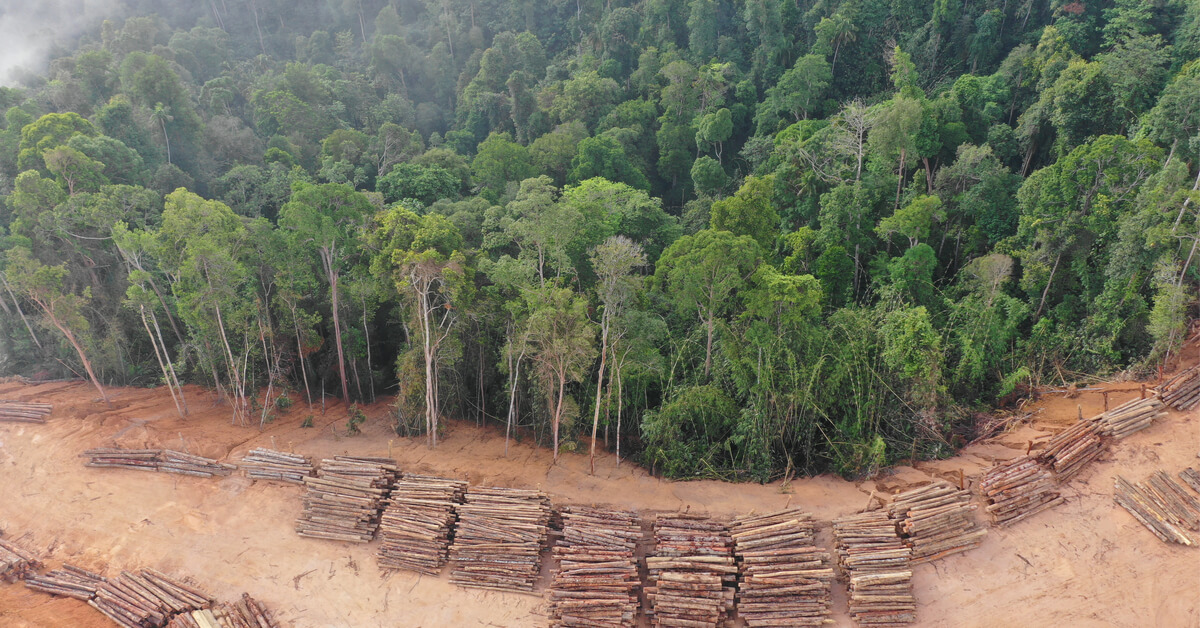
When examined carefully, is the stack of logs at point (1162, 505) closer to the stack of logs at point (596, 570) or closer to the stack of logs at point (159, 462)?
the stack of logs at point (596, 570)

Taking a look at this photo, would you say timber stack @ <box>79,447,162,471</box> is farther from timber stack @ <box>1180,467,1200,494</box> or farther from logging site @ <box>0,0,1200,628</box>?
timber stack @ <box>1180,467,1200,494</box>

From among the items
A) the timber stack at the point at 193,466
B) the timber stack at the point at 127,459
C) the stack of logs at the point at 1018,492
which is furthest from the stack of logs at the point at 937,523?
the timber stack at the point at 127,459

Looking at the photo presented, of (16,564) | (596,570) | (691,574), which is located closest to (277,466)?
(16,564)

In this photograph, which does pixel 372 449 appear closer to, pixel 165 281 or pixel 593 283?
pixel 593 283

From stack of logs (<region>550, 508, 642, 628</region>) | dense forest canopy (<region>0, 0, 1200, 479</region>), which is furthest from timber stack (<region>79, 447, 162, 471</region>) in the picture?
stack of logs (<region>550, 508, 642, 628</region>)

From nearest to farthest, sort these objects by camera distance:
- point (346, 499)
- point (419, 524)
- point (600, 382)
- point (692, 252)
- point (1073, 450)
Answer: point (1073, 450) → point (419, 524) → point (692, 252) → point (346, 499) → point (600, 382)

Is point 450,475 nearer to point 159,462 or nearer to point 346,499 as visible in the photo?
point 346,499
